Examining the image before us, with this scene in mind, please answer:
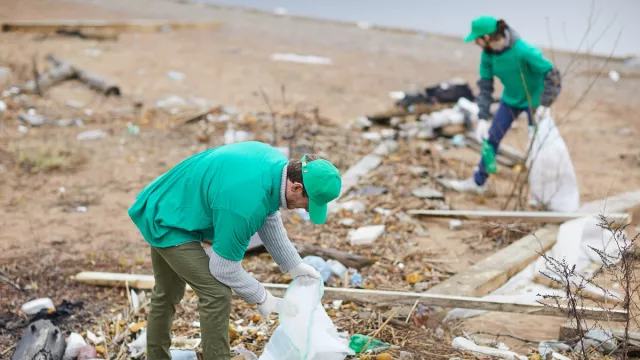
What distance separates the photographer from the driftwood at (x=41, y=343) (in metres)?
3.47

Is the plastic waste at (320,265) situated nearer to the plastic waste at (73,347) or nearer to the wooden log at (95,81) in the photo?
the plastic waste at (73,347)

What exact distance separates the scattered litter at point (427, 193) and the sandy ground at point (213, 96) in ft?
1.01

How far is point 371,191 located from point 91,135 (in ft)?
11.6

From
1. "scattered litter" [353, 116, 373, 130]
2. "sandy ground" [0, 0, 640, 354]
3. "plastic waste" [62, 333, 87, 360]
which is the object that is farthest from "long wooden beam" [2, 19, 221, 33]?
"plastic waste" [62, 333, 87, 360]

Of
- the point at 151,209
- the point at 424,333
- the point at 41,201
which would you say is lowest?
the point at 41,201

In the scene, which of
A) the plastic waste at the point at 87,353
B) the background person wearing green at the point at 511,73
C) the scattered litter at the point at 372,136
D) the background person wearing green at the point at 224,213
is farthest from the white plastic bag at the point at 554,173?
the plastic waste at the point at 87,353

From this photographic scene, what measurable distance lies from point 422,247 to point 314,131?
2.89 meters

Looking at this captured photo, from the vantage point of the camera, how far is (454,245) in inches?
207

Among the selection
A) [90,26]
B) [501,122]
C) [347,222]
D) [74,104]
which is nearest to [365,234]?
[347,222]

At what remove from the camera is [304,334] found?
3.13 m

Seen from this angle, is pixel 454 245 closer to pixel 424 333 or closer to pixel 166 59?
pixel 424 333

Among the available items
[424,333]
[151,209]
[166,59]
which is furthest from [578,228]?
[166,59]

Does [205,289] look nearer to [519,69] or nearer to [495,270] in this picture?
[495,270]

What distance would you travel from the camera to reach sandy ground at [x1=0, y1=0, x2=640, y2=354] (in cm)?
534
